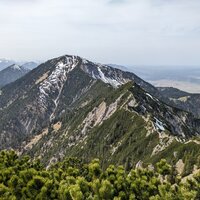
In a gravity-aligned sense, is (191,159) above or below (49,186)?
below

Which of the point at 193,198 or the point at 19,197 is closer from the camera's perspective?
the point at 193,198

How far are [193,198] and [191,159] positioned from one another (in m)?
123

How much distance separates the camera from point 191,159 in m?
157

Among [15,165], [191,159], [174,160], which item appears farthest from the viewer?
[174,160]

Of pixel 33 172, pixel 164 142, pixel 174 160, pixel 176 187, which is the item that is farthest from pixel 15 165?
pixel 164 142

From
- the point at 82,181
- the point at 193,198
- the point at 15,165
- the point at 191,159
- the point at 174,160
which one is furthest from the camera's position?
the point at 174,160

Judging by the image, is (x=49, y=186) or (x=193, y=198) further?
(x=49, y=186)

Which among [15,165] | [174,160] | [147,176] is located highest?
[147,176]

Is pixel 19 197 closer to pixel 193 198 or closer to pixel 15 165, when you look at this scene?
pixel 15 165

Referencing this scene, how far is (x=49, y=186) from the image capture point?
43.3 meters

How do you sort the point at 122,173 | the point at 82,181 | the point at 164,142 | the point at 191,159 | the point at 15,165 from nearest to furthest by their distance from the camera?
the point at 82,181 < the point at 122,173 < the point at 15,165 < the point at 191,159 < the point at 164,142

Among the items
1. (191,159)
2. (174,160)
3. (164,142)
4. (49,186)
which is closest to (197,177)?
(49,186)

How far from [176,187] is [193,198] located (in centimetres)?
400

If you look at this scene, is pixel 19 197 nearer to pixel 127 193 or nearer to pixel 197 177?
pixel 127 193
